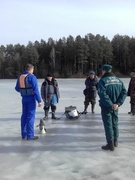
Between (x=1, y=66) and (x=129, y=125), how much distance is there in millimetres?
75639

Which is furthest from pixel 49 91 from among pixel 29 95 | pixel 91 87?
pixel 29 95

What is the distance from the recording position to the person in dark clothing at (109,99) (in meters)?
5.11

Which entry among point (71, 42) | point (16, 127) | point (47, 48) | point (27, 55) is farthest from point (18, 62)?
point (16, 127)

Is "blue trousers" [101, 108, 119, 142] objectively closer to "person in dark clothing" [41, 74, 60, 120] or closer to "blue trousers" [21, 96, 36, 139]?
"blue trousers" [21, 96, 36, 139]

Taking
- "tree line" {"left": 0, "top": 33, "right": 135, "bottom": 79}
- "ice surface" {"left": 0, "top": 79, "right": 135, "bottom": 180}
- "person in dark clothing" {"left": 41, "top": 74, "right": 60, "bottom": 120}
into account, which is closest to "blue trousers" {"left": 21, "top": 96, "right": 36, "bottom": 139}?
"ice surface" {"left": 0, "top": 79, "right": 135, "bottom": 180}

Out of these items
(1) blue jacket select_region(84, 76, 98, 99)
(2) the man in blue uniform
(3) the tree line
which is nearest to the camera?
(2) the man in blue uniform

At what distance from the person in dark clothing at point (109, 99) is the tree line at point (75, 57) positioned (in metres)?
61.7

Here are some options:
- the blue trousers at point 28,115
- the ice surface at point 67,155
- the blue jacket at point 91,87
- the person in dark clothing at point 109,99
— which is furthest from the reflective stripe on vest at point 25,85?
the blue jacket at point 91,87

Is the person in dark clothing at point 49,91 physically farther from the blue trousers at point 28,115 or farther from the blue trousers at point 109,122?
the blue trousers at point 109,122

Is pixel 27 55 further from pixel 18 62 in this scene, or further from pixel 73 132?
pixel 73 132

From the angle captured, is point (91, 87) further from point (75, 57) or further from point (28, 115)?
point (75, 57)

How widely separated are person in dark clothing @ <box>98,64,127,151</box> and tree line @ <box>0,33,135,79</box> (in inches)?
2428

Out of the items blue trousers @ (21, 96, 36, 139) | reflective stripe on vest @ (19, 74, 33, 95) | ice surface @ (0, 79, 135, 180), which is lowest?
ice surface @ (0, 79, 135, 180)

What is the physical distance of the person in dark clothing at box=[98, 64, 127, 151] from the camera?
5.11 m
